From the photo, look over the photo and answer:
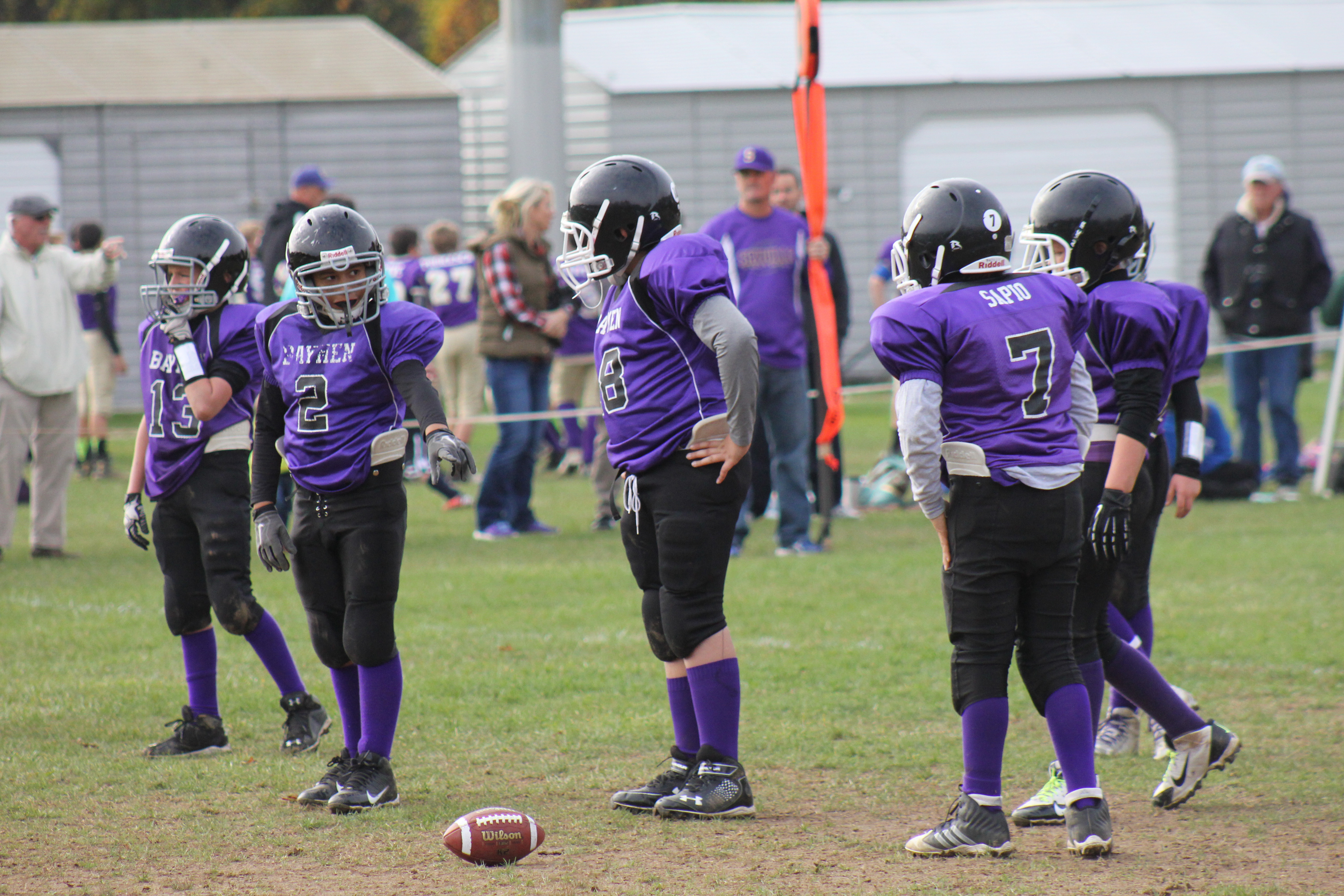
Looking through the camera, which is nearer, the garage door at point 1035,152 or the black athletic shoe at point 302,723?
the black athletic shoe at point 302,723

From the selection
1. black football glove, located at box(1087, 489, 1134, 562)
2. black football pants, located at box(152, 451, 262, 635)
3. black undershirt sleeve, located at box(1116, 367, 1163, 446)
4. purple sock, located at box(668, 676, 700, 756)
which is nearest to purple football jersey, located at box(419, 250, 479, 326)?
black football pants, located at box(152, 451, 262, 635)

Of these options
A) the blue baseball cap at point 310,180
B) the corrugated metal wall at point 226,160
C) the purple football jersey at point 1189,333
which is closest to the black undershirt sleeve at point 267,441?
the purple football jersey at point 1189,333

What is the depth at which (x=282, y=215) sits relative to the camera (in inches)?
424

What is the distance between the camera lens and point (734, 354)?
4.42 metres

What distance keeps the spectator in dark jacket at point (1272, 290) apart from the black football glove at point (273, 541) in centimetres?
868

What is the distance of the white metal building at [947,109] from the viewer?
824 inches

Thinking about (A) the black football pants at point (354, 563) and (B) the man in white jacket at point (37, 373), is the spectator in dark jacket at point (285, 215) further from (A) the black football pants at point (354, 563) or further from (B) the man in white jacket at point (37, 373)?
(A) the black football pants at point (354, 563)

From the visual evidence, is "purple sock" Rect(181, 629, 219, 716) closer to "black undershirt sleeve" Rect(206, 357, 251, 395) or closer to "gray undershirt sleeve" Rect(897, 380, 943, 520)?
"black undershirt sleeve" Rect(206, 357, 251, 395)

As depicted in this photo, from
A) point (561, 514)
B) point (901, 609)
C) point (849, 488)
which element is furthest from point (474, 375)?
point (901, 609)

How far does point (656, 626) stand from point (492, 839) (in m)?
0.96

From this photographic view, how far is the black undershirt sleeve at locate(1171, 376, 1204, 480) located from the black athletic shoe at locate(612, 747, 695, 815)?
1.97 meters

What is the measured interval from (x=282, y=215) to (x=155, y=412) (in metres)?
5.51

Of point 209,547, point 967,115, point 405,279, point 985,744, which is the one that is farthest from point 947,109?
point 985,744

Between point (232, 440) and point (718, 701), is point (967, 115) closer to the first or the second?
point (232, 440)
